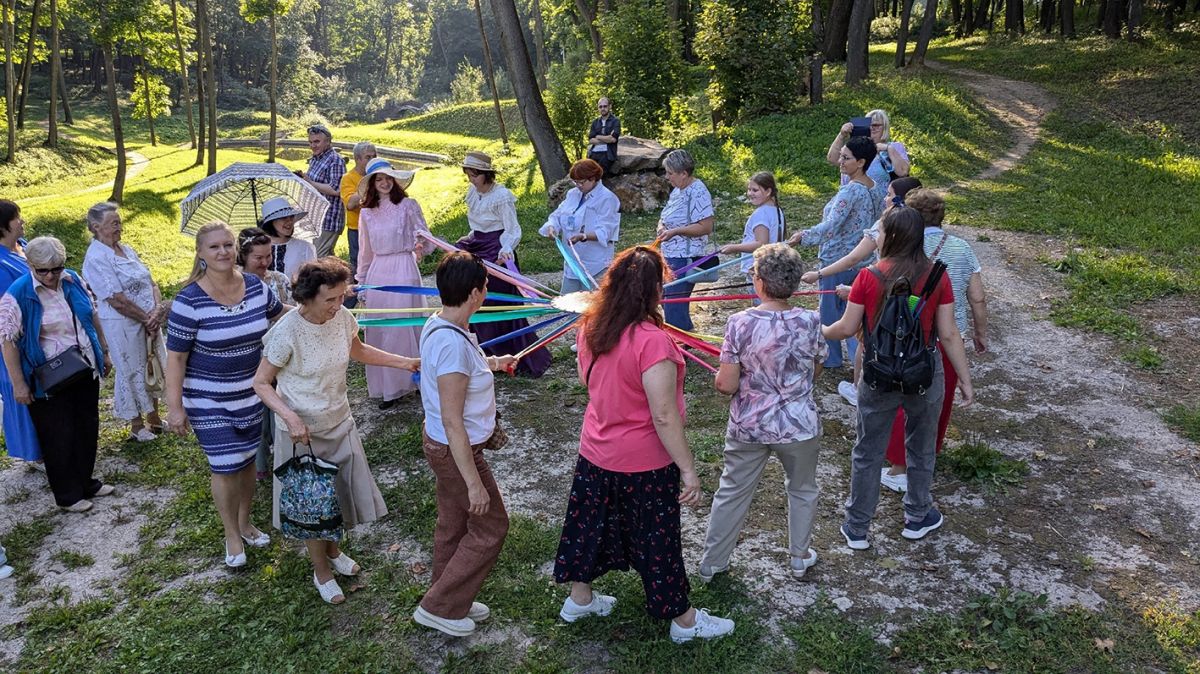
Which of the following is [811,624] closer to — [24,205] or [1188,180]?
[1188,180]

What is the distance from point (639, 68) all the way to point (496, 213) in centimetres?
1383

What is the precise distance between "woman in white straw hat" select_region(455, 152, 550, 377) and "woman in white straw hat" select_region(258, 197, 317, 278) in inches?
54.7

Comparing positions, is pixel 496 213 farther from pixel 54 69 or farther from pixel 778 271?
pixel 54 69

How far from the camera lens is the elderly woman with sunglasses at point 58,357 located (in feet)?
17.6

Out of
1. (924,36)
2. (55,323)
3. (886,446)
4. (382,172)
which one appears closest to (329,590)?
(55,323)

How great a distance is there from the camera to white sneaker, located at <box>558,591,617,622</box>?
4.20 meters

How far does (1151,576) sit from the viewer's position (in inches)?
174

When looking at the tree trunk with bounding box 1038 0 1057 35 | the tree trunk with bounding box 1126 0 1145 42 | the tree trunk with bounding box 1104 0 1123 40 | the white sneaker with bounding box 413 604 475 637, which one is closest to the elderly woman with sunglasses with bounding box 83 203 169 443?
the white sneaker with bounding box 413 604 475 637

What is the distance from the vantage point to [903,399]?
15.1 feet

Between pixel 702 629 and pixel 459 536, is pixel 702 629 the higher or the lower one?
the lower one

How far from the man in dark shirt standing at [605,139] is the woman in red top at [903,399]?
32.6 ft

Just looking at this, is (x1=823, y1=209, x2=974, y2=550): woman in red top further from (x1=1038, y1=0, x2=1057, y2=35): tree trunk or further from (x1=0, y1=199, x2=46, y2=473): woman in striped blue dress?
(x1=1038, y1=0, x2=1057, y2=35): tree trunk

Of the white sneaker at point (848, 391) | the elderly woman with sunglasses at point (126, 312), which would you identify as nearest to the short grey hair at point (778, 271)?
the white sneaker at point (848, 391)

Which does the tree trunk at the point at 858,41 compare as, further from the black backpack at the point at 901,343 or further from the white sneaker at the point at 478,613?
the white sneaker at the point at 478,613
